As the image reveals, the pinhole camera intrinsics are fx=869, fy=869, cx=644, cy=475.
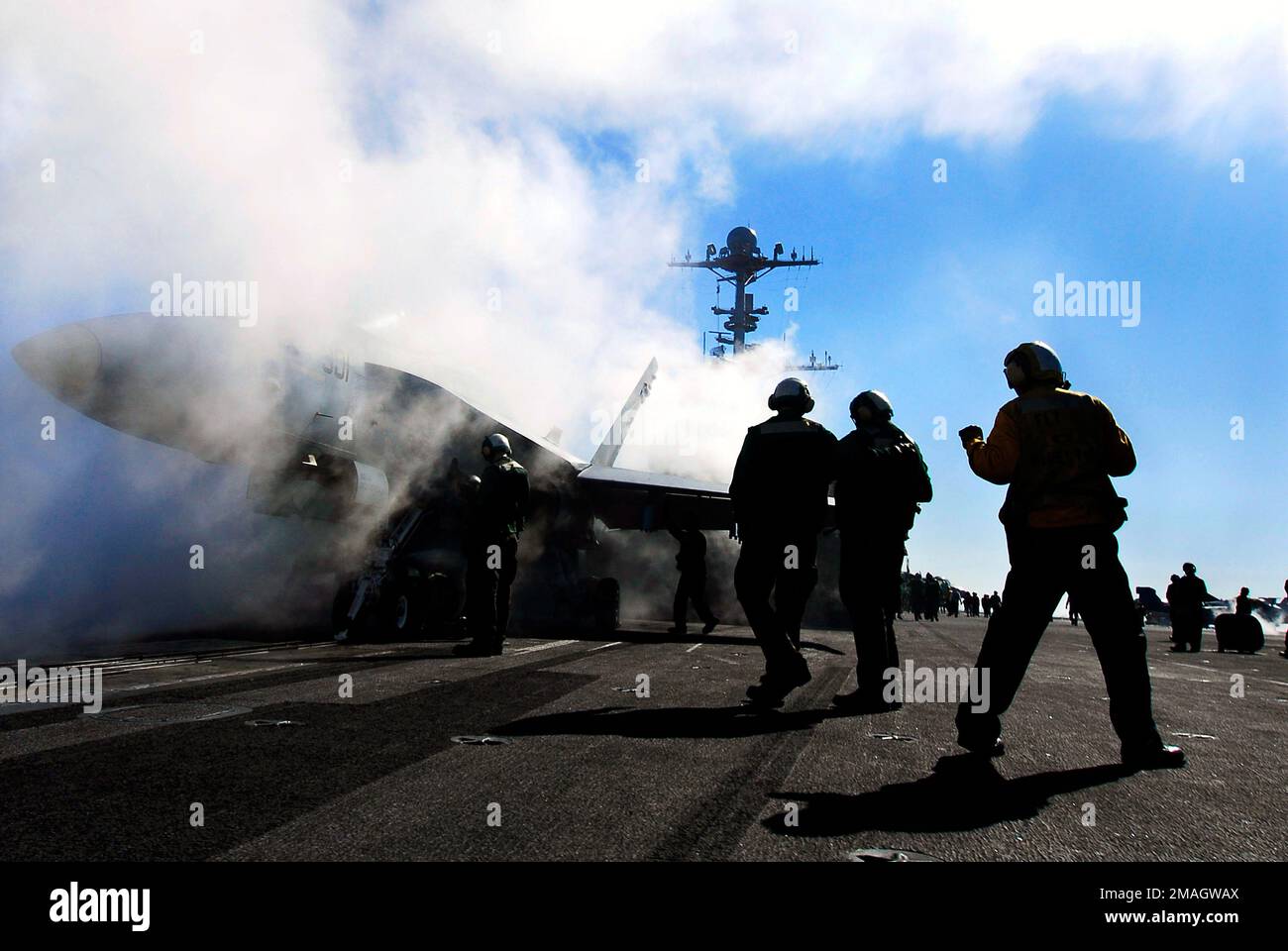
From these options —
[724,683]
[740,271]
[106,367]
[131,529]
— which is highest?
[740,271]

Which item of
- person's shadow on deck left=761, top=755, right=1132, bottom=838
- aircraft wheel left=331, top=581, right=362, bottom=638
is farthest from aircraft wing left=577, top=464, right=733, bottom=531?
person's shadow on deck left=761, top=755, right=1132, bottom=838

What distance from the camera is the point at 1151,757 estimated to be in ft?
12.9

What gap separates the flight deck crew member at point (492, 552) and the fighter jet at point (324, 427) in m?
2.43

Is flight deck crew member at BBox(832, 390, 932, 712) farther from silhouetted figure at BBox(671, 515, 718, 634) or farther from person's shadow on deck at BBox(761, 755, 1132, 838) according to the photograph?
silhouetted figure at BBox(671, 515, 718, 634)

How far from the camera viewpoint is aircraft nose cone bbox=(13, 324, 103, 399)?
349 inches

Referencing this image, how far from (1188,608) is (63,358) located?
20608mm

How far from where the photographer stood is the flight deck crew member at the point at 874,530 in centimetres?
591

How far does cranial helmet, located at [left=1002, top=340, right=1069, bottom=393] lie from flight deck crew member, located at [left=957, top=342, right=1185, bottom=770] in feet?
0.25

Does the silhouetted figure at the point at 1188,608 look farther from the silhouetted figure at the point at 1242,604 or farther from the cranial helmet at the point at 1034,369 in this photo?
the cranial helmet at the point at 1034,369

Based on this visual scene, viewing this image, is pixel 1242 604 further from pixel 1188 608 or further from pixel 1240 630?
pixel 1188 608
